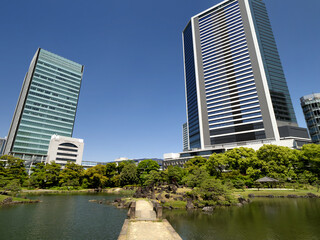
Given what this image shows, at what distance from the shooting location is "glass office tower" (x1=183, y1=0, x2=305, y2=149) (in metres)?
82.2

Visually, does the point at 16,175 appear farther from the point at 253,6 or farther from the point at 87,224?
the point at 253,6

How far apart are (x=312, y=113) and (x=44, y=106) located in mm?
143315

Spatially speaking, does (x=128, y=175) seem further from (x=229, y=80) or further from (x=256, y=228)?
(x=229, y=80)

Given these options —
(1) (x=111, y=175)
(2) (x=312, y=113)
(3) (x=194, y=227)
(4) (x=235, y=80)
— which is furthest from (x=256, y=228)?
(4) (x=235, y=80)

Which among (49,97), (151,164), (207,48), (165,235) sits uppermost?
(207,48)

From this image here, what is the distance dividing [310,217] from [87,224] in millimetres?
26346

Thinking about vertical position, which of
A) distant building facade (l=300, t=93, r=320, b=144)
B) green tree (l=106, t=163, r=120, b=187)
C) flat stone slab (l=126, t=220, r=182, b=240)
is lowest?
flat stone slab (l=126, t=220, r=182, b=240)

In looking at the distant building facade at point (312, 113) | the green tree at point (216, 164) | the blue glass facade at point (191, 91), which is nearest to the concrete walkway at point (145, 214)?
the green tree at point (216, 164)

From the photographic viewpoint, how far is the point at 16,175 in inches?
2295

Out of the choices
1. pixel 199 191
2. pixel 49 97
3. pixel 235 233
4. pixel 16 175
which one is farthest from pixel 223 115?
pixel 49 97

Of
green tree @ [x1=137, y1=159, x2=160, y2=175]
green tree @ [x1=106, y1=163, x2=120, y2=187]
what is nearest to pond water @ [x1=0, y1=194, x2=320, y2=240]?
green tree @ [x1=106, y1=163, x2=120, y2=187]

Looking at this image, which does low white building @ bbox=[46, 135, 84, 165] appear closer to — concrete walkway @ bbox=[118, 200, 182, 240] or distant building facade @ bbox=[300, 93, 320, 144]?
concrete walkway @ bbox=[118, 200, 182, 240]

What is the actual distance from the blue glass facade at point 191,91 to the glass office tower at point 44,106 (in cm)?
8200

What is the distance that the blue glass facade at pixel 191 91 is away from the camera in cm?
10688
